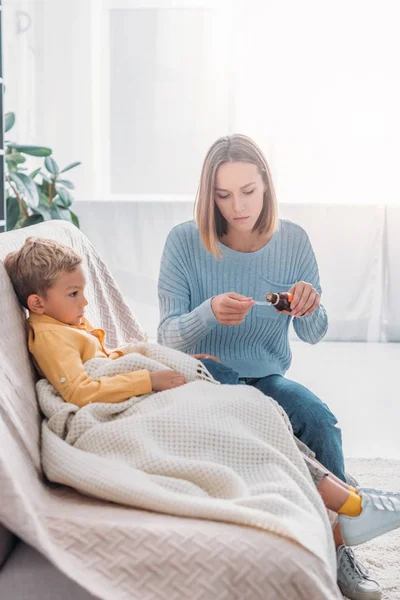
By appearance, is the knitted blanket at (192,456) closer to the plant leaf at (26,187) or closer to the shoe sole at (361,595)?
the shoe sole at (361,595)

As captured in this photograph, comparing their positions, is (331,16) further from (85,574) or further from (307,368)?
(85,574)

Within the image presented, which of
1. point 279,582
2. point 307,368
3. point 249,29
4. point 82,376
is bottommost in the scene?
point 307,368

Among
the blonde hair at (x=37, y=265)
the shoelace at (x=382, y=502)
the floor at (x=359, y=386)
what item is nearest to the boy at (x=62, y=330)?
the blonde hair at (x=37, y=265)

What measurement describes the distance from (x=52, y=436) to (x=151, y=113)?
3.73 m

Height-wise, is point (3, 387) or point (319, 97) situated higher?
point (319, 97)

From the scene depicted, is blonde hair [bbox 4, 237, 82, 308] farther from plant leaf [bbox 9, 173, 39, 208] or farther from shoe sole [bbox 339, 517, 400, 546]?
plant leaf [bbox 9, 173, 39, 208]

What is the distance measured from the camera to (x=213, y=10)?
477cm

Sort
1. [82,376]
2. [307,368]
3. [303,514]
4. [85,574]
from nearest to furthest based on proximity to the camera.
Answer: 1. [85,574]
2. [303,514]
3. [82,376]
4. [307,368]

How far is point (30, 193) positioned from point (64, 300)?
239cm

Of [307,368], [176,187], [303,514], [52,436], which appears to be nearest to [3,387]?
[52,436]

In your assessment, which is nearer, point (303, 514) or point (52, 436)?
point (303, 514)

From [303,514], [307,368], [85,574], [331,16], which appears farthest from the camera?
[331,16]

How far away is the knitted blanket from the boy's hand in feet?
0.12

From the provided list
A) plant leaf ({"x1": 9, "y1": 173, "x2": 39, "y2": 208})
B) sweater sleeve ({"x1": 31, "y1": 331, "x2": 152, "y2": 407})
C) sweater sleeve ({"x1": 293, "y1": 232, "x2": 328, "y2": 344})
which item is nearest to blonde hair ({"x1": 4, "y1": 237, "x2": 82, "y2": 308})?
sweater sleeve ({"x1": 31, "y1": 331, "x2": 152, "y2": 407})
